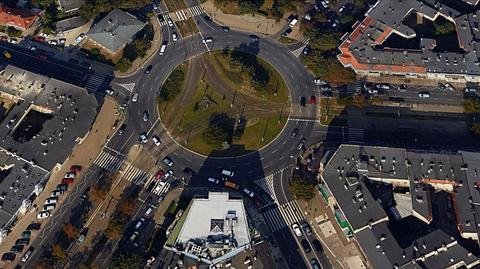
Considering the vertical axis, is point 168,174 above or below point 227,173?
below

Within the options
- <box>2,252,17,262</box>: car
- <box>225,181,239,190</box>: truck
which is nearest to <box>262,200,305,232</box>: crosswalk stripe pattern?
<box>225,181,239,190</box>: truck

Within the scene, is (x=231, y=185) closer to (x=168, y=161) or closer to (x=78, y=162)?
(x=168, y=161)

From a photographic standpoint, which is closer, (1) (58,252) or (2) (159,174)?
(1) (58,252)

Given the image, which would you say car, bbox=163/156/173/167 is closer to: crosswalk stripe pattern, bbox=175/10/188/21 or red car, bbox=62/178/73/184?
red car, bbox=62/178/73/184

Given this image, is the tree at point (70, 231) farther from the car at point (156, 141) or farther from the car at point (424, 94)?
the car at point (424, 94)

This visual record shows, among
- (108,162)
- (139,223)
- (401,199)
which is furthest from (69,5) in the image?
(401,199)

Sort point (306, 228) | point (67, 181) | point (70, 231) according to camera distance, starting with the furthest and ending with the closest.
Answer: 1. point (67, 181)
2. point (306, 228)
3. point (70, 231)
